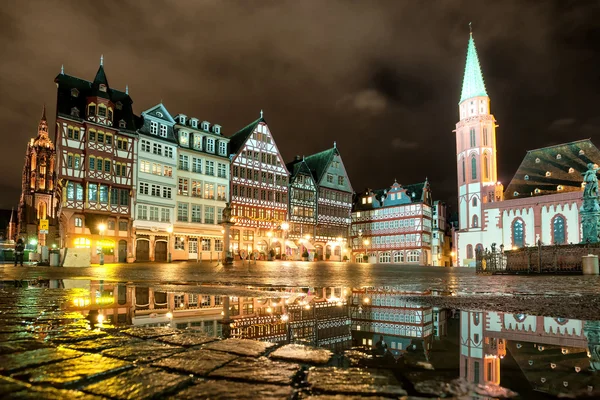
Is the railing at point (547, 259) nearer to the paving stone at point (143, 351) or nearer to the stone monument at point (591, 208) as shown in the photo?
the stone monument at point (591, 208)

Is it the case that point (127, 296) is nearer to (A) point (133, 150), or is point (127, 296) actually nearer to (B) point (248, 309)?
(B) point (248, 309)

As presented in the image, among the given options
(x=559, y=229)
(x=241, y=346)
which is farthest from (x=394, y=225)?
(x=241, y=346)

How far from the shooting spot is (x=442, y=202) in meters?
75.8

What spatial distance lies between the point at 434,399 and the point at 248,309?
3315 mm

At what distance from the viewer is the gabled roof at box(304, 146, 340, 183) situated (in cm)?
6005

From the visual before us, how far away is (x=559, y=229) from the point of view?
49.0 m

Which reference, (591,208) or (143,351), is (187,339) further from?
(591,208)

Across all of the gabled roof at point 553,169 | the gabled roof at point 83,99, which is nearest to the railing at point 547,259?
the gabled roof at point 83,99

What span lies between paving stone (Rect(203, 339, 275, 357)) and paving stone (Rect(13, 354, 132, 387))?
602mm

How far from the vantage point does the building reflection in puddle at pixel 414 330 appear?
2.33 metres

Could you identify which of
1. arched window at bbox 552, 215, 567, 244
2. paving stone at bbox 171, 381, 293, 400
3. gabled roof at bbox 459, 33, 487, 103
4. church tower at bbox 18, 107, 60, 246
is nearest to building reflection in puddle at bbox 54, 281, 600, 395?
paving stone at bbox 171, 381, 293, 400

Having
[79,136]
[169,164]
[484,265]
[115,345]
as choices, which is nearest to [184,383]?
[115,345]

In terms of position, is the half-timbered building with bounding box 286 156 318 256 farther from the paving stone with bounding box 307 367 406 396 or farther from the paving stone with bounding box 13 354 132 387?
the paving stone with bounding box 307 367 406 396

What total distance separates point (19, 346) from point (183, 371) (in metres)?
1.42
